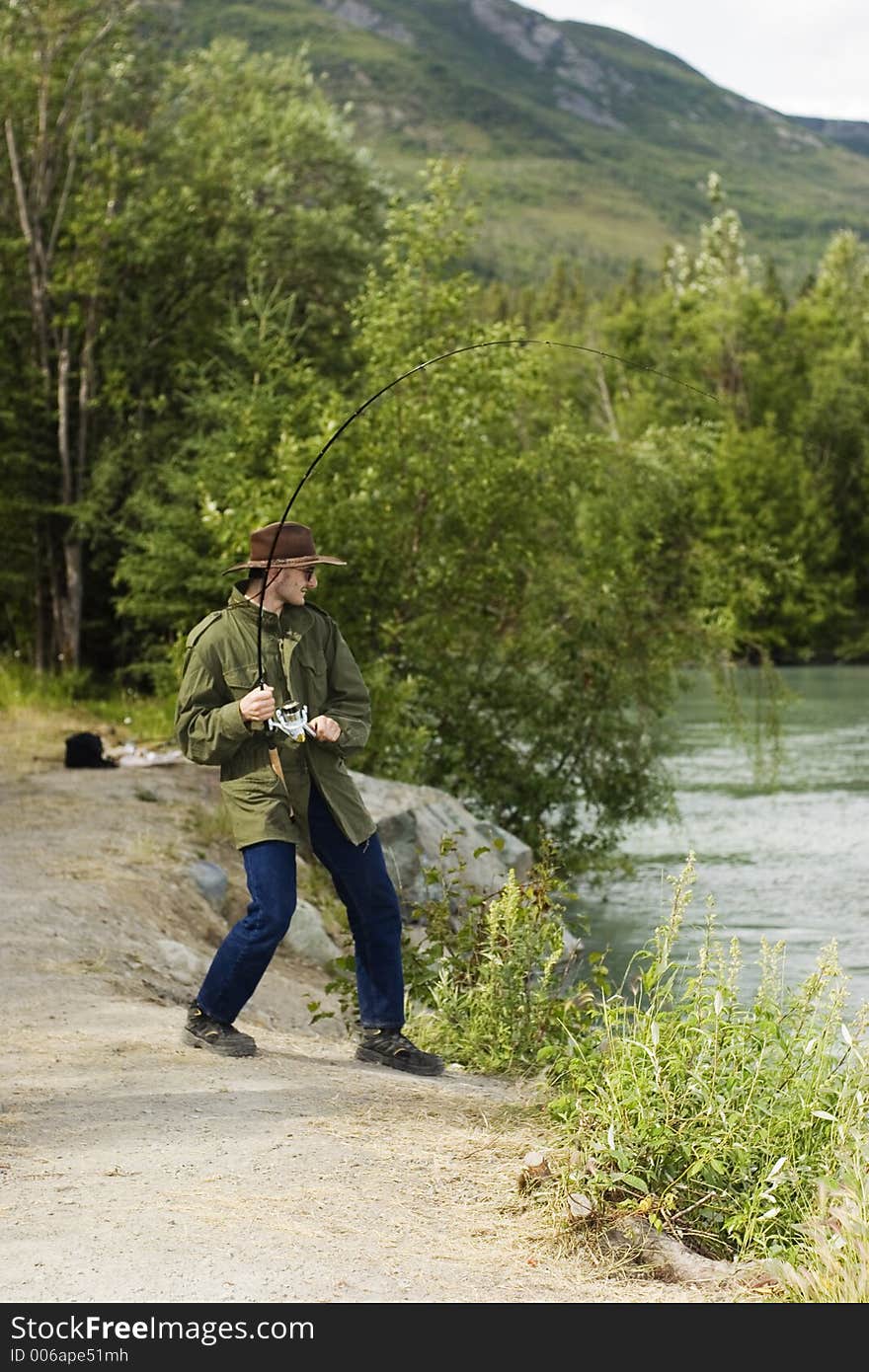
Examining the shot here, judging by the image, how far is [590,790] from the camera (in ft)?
57.8

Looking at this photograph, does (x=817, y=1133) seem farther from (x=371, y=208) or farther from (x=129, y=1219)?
(x=371, y=208)

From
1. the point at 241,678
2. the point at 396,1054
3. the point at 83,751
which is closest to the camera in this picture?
the point at 241,678

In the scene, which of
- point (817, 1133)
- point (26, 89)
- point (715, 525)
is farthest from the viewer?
point (715, 525)

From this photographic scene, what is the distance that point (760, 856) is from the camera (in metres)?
18.7

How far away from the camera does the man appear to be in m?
6.40

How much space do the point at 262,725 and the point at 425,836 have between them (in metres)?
6.49

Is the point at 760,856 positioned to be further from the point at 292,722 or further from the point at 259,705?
the point at 259,705

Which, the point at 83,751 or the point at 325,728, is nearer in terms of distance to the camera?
the point at 325,728

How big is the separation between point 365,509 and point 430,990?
30.4 ft

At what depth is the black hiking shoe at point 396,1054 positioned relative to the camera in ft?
22.4

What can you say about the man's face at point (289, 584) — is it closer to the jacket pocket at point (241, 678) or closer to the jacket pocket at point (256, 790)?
the jacket pocket at point (241, 678)

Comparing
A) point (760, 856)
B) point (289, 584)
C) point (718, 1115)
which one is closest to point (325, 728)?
point (289, 584)

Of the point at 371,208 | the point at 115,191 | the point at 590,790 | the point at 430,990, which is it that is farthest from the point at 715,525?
the point at 430,990

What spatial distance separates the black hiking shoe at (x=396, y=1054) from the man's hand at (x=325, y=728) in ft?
4.18
